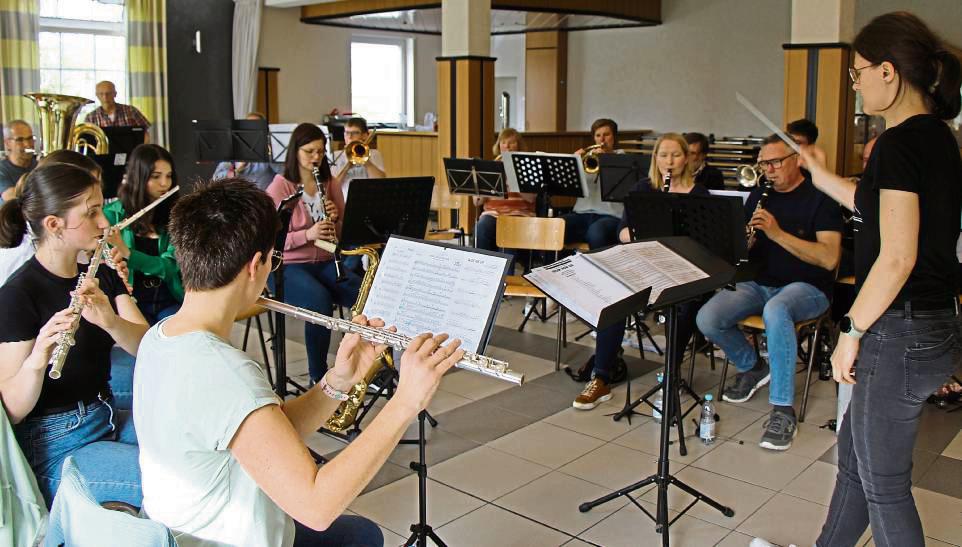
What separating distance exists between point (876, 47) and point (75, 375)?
2.20 metres

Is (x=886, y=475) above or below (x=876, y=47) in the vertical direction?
below

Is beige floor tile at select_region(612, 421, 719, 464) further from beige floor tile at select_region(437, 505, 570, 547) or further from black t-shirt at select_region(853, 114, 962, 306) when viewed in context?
black t-shirt at select_region(853, 114, 962, 306)

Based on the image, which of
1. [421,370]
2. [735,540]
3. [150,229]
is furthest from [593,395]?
[421,370]

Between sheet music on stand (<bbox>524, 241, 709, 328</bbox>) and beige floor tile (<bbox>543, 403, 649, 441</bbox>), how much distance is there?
4.41ft

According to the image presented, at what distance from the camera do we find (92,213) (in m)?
2.49

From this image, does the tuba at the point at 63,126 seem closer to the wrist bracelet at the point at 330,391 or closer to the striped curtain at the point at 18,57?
the striped curtain at the point at 18,57

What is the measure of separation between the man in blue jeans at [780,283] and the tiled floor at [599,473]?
6.9 inches

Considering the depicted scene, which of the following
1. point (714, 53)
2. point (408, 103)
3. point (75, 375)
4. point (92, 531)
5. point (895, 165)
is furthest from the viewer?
point (408, 103)

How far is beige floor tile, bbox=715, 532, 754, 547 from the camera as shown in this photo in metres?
2.90

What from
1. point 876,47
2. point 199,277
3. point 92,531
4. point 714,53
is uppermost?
point 714,53

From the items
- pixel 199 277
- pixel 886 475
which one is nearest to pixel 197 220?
pixel 199 277

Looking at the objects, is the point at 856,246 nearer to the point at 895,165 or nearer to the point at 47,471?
the point at 895,165

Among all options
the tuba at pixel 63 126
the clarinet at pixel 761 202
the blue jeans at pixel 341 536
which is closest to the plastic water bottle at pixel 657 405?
the clarinet at pixel 761 202

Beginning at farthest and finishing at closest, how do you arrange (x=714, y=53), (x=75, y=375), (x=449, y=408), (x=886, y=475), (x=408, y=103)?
(x=408, y=103), (x=714, y=53), (x=449, y=408), (x=75, y=375), (x=886, y=475)
